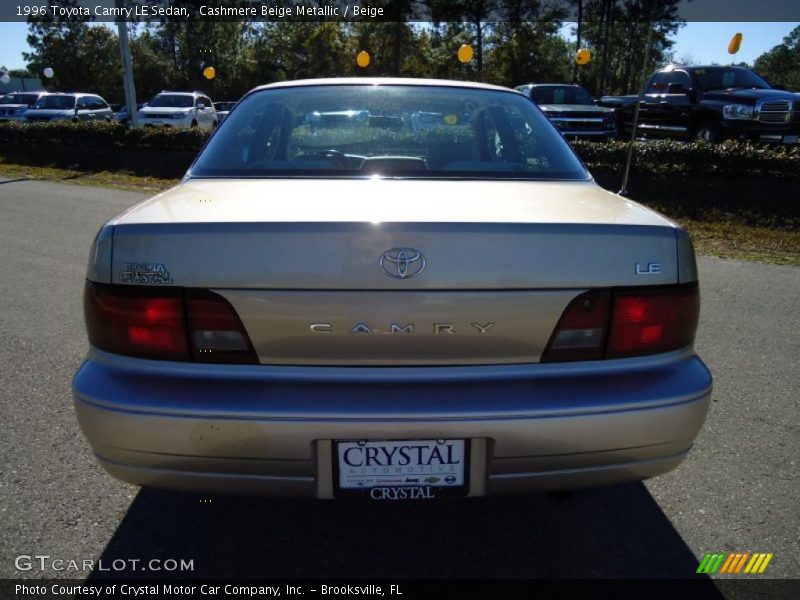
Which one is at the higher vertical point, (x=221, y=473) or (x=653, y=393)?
(x=653, y=393)

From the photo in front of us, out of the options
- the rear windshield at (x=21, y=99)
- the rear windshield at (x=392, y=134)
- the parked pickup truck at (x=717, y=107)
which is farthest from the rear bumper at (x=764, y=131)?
the rear windshield at (x=21, y=99)

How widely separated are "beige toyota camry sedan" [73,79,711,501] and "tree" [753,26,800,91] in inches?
2796

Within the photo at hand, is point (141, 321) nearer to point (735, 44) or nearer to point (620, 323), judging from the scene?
point (620, 323)

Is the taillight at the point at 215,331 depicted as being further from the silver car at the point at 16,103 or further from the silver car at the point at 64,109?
the silver car at the point at 16,103

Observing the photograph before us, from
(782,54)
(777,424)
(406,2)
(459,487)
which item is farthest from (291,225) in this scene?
(782,54)

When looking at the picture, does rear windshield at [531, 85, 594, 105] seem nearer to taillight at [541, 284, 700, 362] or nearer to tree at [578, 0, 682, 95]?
taillight at [541, 284, 700, 362]

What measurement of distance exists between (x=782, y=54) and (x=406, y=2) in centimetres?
6504

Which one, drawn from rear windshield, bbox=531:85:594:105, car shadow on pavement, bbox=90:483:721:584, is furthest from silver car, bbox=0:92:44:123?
car shadow on pavement, bbox=90:483:721:584

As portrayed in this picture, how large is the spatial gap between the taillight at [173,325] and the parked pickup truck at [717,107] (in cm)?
1180

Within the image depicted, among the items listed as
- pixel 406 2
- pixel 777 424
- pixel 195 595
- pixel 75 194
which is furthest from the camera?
pixel 406 2

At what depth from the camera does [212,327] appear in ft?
5.58

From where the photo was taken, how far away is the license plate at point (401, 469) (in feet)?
5.55

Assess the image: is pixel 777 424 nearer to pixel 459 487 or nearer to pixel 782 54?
pixel 459 487

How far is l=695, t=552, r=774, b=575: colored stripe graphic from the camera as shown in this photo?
6.66 feet
